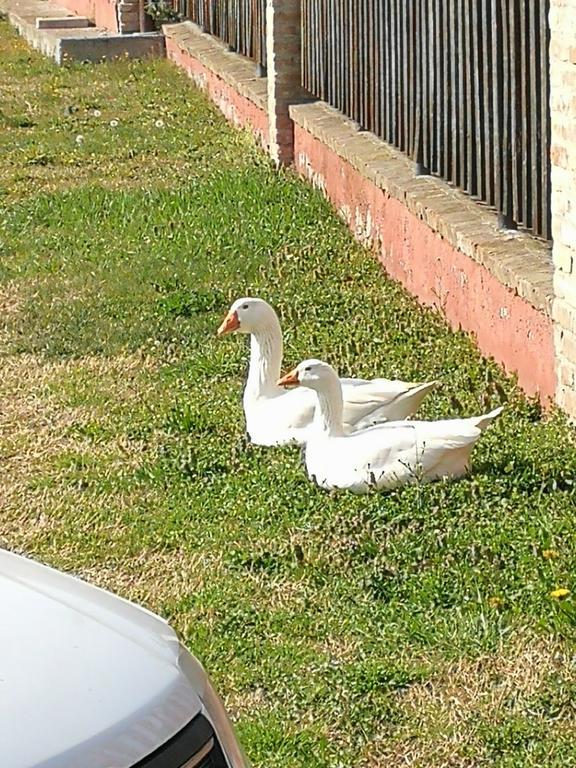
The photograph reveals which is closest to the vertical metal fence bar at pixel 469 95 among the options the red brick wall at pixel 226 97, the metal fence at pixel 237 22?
the red brick wall at pixel 226 97

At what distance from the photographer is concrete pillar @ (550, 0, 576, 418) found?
6.19 meters

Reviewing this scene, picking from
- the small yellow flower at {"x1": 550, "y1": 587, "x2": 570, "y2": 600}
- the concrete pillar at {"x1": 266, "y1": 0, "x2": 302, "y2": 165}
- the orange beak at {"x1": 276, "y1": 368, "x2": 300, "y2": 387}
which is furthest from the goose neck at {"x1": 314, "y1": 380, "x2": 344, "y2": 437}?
the concrete pillar at {"x1": 266, "y1": 0, "x2": 302, "y2": 165}

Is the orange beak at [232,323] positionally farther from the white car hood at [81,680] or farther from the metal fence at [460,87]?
the white car hood at [81,680]

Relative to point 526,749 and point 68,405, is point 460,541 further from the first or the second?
point 68,405

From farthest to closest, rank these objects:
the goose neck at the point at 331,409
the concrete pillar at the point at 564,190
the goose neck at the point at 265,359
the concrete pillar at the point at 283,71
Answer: the concrete pillar at the point at 283,71 < the goose neck at the point at 265,359 < the concrete pillar at the point at 564,190 < the goose neck at the point at 331,409

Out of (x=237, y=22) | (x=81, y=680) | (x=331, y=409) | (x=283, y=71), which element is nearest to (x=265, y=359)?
(x=331, y=409)

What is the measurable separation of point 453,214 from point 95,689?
216 inches

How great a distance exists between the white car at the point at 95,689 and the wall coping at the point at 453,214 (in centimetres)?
380

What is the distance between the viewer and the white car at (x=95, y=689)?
2.50m

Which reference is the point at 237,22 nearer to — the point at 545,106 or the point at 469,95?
the point at 469,95

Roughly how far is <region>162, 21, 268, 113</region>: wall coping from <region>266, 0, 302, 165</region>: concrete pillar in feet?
1.80

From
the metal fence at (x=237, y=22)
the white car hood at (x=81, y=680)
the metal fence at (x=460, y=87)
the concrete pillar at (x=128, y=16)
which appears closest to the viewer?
the white car hood at (x=81, y=680)

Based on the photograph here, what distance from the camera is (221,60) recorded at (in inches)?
599

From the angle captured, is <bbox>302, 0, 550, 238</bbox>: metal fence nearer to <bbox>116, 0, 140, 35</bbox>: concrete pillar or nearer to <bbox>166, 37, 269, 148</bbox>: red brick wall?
<bbox>166, 37, 269, 148</bbox>: red brick wall
